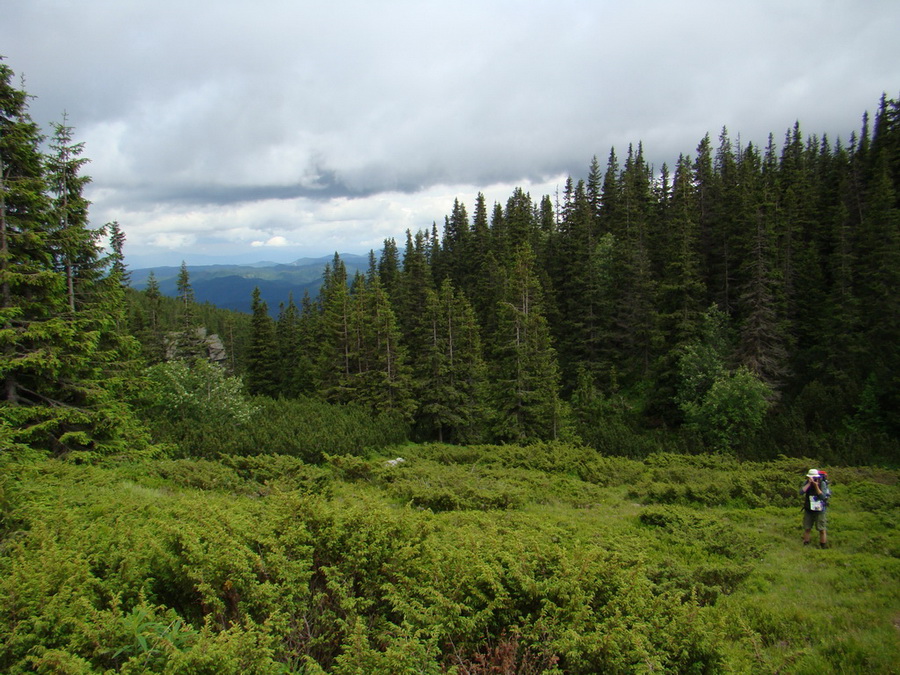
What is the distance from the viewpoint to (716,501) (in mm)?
14961

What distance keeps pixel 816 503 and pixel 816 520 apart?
74 centimetres

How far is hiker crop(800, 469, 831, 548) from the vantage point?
1041 cm

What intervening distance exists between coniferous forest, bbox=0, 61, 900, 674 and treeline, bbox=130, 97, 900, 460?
0.29 metres

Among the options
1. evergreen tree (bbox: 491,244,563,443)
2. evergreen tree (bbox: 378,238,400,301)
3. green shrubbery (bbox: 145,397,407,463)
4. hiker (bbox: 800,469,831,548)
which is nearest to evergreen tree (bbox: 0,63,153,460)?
green shrubbery (bbox: 145,397,407,463)

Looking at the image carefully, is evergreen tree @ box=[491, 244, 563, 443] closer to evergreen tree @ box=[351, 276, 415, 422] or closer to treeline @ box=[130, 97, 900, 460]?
treeline @ box=[130, 97, 900, 460]

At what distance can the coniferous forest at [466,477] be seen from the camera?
15.6 ft

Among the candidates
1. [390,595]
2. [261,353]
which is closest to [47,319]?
[390,595]

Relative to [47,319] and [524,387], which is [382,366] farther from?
[47,319]

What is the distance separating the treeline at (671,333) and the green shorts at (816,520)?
15878 mm

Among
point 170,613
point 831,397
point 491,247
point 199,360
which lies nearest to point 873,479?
point 831,397

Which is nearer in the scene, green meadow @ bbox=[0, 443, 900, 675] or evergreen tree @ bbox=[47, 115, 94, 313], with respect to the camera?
green meadow @ bbox=[0, 443, 900, 675]

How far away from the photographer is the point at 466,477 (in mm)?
17406

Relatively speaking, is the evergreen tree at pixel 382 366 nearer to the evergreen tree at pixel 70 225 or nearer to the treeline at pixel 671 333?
the treeline at pixel 671 333

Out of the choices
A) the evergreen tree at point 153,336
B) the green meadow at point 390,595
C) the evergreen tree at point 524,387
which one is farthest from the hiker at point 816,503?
the evergreen tree at point 153,336
